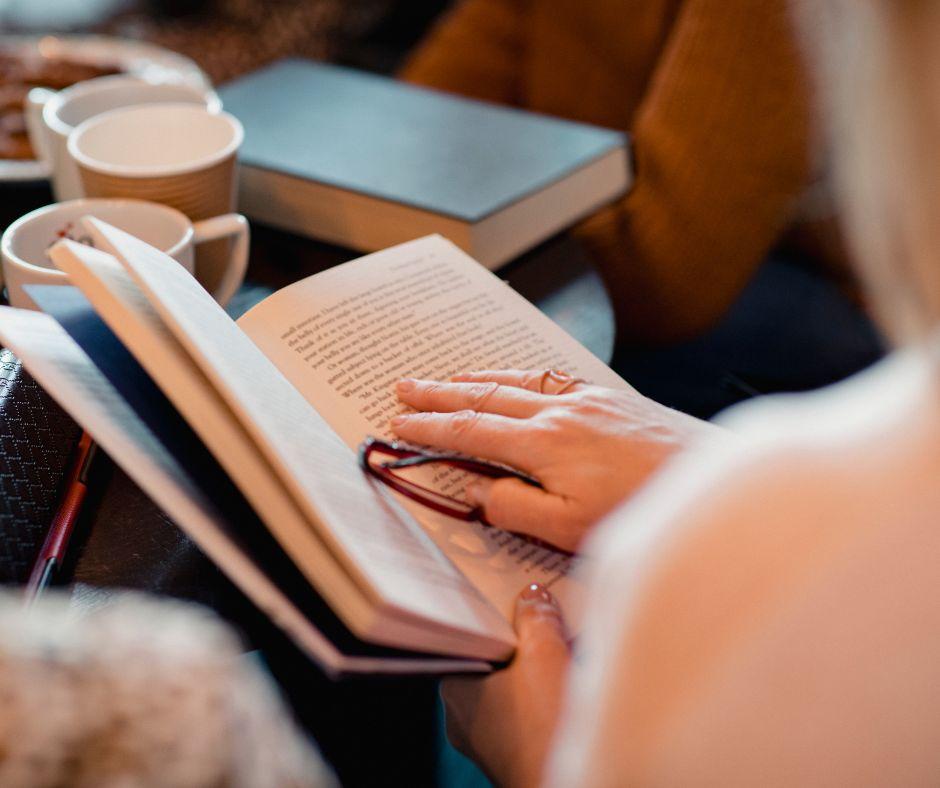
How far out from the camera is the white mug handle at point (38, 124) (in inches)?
32.7

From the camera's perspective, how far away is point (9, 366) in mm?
579

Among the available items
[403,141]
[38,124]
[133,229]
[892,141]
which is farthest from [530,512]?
[38,124]

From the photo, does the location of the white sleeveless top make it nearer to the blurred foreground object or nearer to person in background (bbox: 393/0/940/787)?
person in background (bbox: 393/0/940/787)

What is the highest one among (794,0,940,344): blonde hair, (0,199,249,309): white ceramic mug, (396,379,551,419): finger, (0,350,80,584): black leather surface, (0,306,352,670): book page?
(794,0,940,344): blonde hair

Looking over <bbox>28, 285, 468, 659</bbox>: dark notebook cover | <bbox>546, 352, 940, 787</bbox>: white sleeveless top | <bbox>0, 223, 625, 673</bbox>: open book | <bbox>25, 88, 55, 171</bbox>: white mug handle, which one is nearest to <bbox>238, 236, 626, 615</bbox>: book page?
<bbox>0, 223, 625, 673</bbox>: open book

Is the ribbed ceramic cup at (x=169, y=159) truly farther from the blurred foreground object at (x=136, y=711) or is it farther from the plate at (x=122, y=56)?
the blurred foreground object at (x=136, y=711)

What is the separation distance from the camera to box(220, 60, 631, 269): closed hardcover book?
790 mm

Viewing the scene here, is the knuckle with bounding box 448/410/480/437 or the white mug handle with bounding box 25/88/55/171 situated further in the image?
the white mug handle with bounding box 25/88/55/171

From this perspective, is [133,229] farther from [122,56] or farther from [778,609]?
[778,609]

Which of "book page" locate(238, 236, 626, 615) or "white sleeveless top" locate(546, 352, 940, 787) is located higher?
"white sleeveless top" locate(546, 352, 940, 787)

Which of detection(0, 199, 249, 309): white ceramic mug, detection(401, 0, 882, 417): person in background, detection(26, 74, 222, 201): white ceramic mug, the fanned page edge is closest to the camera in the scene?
the fanned page edge

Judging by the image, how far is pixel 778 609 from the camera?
1.01 ft

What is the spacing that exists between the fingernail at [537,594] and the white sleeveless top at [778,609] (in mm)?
180

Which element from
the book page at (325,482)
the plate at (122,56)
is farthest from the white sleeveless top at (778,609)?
the plate at (122,56)
